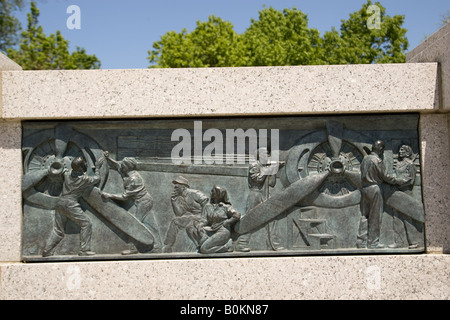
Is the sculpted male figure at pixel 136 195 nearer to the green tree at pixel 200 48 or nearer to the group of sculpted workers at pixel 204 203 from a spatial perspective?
the group of sculpted workers at pixel 204 203

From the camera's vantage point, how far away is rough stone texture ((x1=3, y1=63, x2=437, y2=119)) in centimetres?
441

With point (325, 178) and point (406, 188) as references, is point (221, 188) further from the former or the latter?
point (406, 188)

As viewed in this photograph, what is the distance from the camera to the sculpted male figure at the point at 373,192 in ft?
14.4

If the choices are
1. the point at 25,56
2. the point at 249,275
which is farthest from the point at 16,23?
the point at 249,275

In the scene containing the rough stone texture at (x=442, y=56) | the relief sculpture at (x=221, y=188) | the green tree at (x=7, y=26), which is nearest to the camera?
the rough stone texture at (x=442, y=56)

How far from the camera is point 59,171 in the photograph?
438 centimetres

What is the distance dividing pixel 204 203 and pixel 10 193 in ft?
5.75

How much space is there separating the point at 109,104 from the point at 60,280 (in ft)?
5.34

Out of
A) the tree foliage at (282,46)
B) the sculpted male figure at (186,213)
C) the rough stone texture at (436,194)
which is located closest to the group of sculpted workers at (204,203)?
the sculpted male figure at (186,213)

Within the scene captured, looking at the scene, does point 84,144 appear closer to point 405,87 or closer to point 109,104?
point 109,104

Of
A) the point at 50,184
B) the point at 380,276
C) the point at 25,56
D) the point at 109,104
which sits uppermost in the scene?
the point at 25,56

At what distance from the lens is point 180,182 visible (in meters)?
4.44

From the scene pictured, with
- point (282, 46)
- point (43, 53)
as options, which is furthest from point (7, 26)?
point (282, 46)

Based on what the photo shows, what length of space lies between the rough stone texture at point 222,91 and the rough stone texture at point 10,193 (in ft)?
0.91
